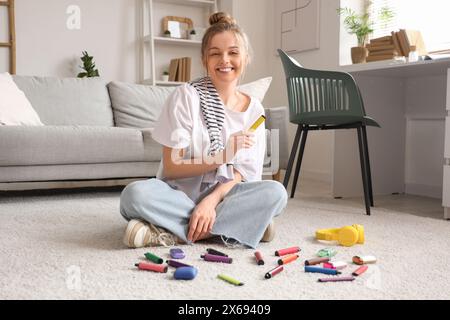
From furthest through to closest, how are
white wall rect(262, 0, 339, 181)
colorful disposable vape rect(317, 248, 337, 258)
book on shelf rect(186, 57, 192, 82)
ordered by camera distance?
book on shelf rect(186, 57, 192, 82) < white wall rect(262, 0, 339, 181) < colorful disposable vape rect(317, 248, 337, 258)

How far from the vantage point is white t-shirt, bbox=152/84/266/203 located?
64.7 inches

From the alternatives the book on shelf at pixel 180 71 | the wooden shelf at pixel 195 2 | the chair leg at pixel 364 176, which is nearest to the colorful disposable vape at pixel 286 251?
the chair leg at pixel 364 176

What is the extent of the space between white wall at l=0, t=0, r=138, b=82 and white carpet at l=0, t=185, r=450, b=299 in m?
2.10

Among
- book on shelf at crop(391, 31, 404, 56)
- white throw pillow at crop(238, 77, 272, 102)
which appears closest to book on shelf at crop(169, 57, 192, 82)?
white throw pillow at crop(238, 77, 272, 102)

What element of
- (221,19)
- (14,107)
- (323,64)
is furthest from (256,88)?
(221,19)

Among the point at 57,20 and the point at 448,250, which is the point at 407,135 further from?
the point at 57,20

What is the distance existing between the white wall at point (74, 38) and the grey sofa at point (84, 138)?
2.85 feet

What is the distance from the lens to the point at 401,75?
118 inches

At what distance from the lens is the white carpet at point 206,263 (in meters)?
1.16

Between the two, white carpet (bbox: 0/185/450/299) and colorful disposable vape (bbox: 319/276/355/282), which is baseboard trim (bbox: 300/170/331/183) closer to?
white carpet (bbox: 0/185/450/299)

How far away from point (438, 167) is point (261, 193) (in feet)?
5.85

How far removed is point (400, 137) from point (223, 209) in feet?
6.22

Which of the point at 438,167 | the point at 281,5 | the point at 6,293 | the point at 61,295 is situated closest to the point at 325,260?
the point at 61,295

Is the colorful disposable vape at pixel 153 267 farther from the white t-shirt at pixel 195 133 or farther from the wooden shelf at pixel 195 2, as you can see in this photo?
the wooden shelf at pixel 195 2
